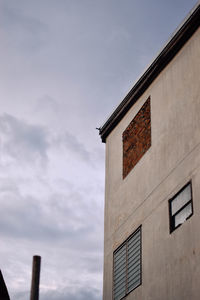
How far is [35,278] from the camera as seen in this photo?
3622 cm

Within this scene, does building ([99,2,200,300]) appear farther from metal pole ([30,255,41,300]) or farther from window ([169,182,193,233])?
metal pole ([30,255,41,300])

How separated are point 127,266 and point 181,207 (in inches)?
164

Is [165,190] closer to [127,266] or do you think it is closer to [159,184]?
[159,184]

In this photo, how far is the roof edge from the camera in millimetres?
20625

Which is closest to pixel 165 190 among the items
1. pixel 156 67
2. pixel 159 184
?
pixel 159 184

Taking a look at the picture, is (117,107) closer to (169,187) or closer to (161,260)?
(169,187)

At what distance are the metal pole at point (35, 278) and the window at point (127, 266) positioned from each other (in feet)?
46.9

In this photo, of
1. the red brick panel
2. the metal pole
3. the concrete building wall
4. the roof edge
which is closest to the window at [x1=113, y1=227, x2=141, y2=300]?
the concrete building wall

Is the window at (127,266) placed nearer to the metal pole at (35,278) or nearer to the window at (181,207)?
the window at (181,207)

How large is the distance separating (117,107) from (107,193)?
375 cm

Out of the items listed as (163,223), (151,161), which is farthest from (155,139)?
(163,223)

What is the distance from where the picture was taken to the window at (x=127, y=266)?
21.0 meters

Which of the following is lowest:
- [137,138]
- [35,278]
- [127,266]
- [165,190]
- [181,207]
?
[127,266]

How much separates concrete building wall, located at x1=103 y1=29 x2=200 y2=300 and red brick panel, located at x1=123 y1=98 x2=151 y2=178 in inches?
13.0
